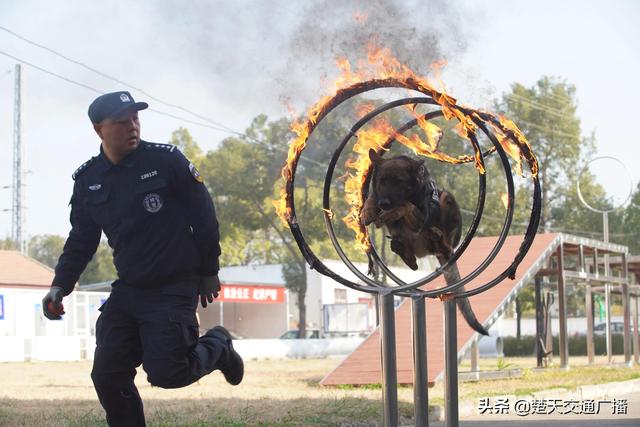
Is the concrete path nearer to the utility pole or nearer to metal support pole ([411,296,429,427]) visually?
metal support pole ([411,296,429,427])

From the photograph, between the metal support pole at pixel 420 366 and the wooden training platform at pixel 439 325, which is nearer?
the metal support pole at pixel 420 366

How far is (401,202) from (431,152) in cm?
74

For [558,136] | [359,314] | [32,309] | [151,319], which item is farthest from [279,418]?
[558,136]

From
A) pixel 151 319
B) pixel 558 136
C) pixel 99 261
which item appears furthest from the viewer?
pixel 99 261

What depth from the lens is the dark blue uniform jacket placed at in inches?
222

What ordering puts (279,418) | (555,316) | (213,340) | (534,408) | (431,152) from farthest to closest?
(555,316) < (534,408) < (279,418) < (431,152) < (213,340)

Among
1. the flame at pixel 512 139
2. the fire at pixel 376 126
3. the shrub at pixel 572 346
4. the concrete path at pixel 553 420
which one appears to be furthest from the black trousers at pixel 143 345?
the shrub at pixel 572 346

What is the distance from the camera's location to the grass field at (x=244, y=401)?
930 centimetres

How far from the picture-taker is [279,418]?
31.2 ft

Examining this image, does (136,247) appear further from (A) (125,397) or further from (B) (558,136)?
(B) (558,136)

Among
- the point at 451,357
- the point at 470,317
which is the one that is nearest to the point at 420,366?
the point at 451,357

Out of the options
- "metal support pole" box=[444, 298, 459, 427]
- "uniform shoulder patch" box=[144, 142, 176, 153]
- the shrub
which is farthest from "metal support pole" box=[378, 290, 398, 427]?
the shrub

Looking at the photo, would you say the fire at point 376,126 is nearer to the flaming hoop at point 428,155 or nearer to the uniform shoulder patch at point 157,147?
the flaming hoop at point 428,155

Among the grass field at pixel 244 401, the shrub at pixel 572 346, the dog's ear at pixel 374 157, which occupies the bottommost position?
the shrub at pixel 572 346
